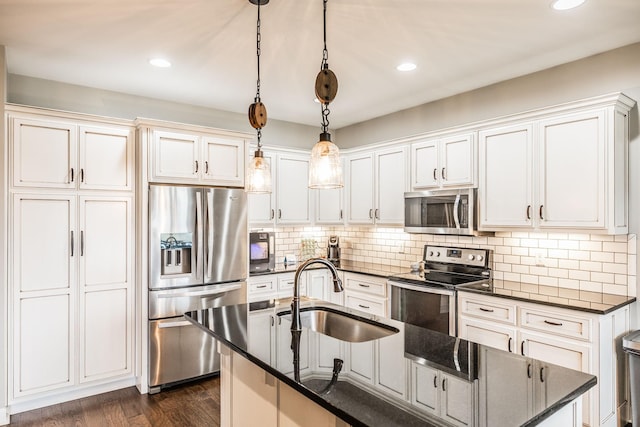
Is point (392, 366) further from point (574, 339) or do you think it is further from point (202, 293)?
point (202, 293)

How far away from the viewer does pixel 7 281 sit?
303 centimetres

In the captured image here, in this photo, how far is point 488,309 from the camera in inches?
124

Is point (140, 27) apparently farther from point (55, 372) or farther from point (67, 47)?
point (55, 372)

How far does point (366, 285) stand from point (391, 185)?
3.71 ft

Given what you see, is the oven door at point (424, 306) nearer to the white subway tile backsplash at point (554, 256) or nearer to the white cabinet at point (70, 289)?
the white subway tile backsplash at point (554, 256)

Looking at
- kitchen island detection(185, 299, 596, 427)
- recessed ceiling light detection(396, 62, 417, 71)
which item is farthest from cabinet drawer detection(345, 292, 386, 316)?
recessed ceiling light detection(396, 62, 417, 71)

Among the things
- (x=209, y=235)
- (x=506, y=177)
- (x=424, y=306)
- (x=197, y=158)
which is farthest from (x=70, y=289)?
(x=506, y=177)

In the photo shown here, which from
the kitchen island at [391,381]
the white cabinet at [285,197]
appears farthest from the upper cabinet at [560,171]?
the white cabinet at [285,197]

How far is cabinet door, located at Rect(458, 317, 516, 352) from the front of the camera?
118 inches

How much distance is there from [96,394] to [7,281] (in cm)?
123

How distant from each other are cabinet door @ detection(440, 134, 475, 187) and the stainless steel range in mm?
709

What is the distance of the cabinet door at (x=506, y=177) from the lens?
319 centimetres

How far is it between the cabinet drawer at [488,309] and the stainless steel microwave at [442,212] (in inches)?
25.4

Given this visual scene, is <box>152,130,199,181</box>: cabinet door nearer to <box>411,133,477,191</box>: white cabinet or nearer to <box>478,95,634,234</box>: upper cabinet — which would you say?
<box>411,133,477,191</box>: white cabinet
